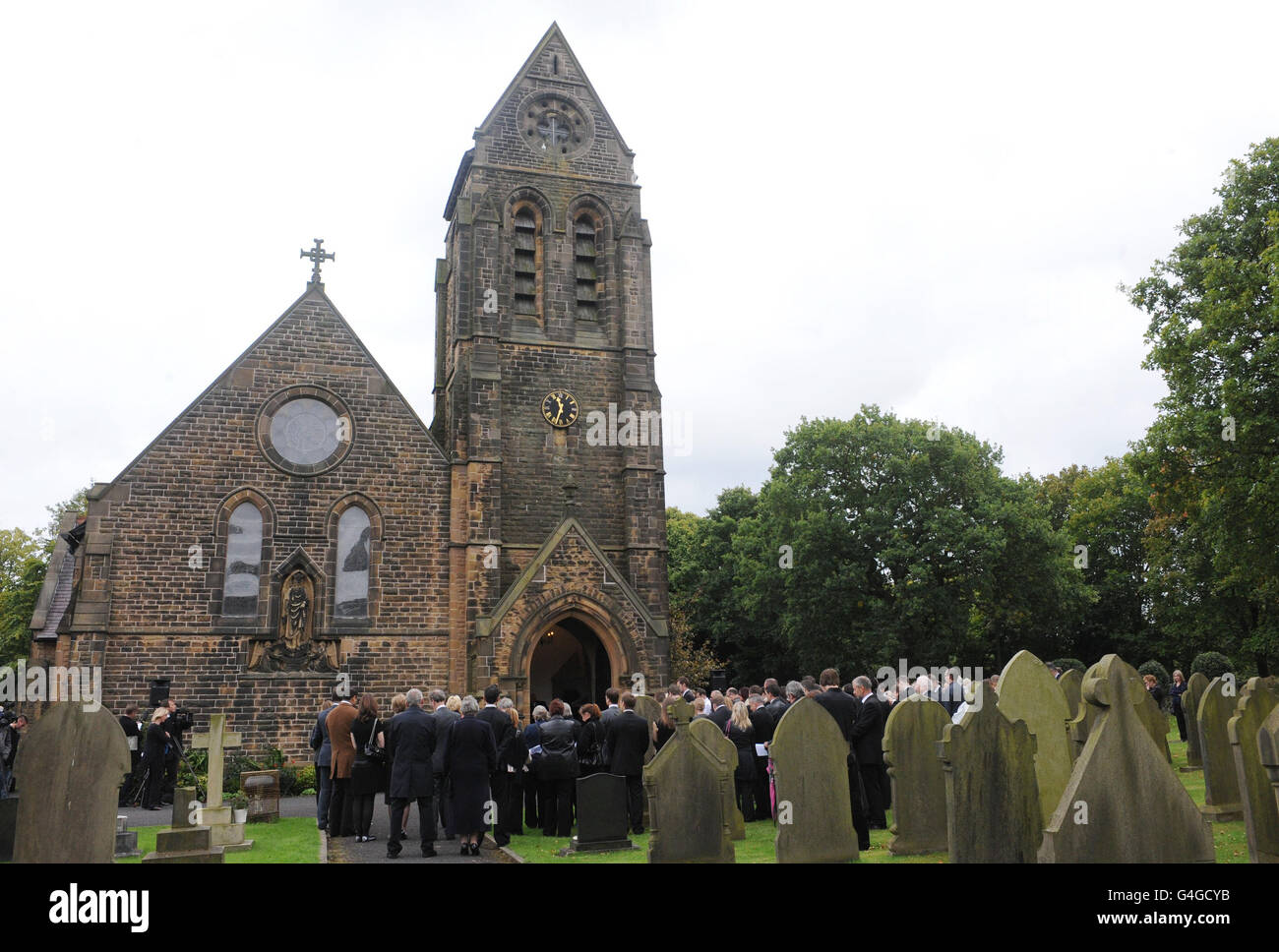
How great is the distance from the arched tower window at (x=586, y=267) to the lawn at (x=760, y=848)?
17.4 m

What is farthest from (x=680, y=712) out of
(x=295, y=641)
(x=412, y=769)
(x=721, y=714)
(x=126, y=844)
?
(x=295, y=641)

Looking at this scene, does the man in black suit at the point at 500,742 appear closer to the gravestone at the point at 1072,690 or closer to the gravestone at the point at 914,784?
the gravestone at the point at 914,784

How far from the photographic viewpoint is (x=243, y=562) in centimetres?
2352

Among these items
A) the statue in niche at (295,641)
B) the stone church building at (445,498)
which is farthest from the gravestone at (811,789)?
the statue in niche at (295,641)

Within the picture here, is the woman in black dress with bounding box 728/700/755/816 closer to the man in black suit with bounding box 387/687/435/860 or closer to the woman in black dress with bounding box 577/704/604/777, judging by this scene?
the woman in black dress with bounding box 577/704/604/777

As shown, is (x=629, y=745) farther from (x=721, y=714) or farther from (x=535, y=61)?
(x=535, y=61)

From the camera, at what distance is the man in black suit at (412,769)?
470 inches

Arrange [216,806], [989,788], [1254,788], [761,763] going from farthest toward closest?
1. [761,763]
2. [216,806]
3. [1254,788]
4. [989,788]

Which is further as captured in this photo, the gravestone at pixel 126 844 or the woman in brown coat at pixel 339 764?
the woman in brown coat at pixel 339 764

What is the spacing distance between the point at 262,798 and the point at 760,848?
354 inches

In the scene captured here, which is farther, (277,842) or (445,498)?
(445,498)

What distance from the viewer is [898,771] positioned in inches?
404
